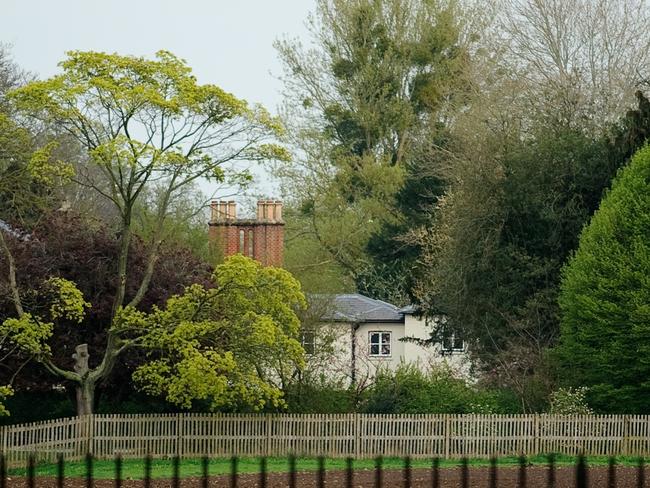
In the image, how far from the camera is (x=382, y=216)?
6394cm

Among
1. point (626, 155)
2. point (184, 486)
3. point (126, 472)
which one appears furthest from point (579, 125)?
point (184, 486)

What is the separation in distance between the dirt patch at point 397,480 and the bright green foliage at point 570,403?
667cm

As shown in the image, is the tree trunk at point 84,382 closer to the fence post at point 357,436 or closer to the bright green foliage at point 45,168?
the bright green foliage at point 45,168

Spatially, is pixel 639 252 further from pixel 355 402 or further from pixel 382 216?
pixel 382 216

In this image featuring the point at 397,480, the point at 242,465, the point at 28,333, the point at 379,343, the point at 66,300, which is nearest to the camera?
the point at 397,480

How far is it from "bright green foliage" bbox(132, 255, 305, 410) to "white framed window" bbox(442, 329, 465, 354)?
1410cm

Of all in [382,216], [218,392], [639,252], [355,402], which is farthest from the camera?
[382,216]

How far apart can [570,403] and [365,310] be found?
2194cm

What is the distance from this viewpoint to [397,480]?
77.5 ft

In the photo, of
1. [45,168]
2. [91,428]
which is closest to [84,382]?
[91,428]

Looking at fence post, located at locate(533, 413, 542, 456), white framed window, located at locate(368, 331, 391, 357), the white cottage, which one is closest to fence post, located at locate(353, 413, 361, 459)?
fence post, located at locate(533, 413, 542, 456)

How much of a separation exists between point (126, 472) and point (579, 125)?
23.4 m

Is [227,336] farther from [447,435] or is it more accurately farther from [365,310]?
[365,310]

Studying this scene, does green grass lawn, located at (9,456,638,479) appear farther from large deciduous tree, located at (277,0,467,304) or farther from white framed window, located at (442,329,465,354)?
large deciduous tree, located at (277,0,467,304)
